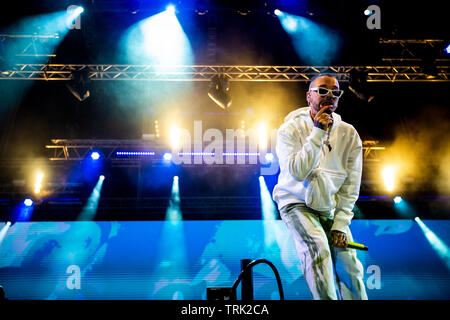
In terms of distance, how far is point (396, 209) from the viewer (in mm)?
7863

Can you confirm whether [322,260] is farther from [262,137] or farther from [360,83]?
[262,137]

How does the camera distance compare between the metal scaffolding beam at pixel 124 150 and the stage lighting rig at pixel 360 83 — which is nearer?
the stage lighting rig at pixel 360 83

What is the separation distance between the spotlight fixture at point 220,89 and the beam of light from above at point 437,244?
5.05 m

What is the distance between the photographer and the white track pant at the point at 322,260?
186 cm

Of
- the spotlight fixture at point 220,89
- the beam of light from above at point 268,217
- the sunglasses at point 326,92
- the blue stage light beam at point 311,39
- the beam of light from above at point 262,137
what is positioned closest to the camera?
the sunglasses at point 326,92

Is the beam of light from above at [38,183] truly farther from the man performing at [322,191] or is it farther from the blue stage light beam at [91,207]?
the man performing at [322,191]

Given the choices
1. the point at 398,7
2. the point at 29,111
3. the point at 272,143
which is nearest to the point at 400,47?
the point at 398,7

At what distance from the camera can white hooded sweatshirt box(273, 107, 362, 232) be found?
2.01 metres

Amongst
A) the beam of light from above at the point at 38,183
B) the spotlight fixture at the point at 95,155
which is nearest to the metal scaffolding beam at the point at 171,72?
the spotlight fixture at the point at 95,155

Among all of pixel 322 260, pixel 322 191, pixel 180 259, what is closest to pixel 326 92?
pixel 322 191

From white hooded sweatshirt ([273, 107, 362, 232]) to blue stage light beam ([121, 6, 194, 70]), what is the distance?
215 inches

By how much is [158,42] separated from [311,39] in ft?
10.6

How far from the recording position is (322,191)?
2.06m

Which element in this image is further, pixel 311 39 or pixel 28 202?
pixel 28 202
